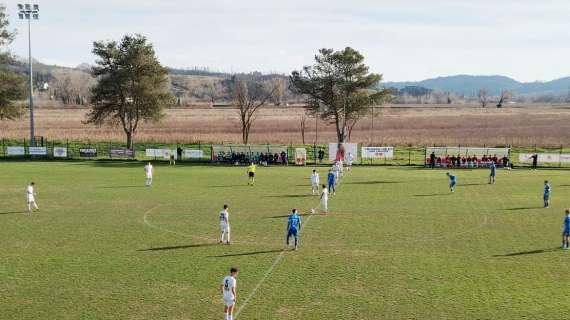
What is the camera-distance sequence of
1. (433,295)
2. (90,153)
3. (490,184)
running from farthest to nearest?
(90,153) → (490,184) → (433,295)

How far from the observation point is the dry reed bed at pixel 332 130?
8012 centimetres

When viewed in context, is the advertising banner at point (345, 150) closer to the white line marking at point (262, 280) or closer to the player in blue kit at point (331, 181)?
the player in blue kit at point (331, 181)

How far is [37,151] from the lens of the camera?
201ft

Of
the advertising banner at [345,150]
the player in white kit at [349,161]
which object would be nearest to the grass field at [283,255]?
the player in white kit at [349,161]

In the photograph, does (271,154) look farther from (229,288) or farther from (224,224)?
(229,288)

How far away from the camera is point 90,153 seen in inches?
2426

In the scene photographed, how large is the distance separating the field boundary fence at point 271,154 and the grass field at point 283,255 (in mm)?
17755

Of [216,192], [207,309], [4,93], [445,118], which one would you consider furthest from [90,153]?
[445,118]

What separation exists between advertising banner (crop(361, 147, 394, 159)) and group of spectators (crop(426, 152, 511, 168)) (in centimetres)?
498

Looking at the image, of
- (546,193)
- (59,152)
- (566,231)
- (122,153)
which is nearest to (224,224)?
(566,231)

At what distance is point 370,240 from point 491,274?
5860 millimetres

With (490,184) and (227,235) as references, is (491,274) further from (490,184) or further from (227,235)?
(490,184)

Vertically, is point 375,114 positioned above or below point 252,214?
above

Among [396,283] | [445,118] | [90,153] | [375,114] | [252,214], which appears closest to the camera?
[396,283]
